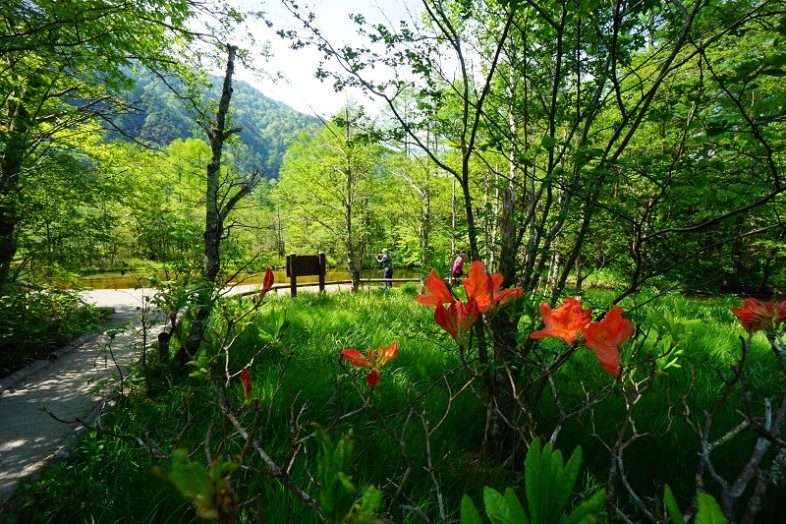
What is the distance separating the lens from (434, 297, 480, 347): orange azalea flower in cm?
82

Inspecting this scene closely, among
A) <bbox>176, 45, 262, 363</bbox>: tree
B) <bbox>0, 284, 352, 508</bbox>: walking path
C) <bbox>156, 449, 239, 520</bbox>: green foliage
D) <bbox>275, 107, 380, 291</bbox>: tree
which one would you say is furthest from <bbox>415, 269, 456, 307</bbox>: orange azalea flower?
<bbox>275, 107, 380, 291</bbox>: tree

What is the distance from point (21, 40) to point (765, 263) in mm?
15133

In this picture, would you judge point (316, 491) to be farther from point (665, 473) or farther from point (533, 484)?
point (665, 473)

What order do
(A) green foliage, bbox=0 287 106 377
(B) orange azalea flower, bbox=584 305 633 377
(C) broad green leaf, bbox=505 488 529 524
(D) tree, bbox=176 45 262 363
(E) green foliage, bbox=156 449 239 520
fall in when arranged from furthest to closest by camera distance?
(A) green foliage, bbox=0 287 106 377, (D) tree, bbox=176 45 262 363, (B) orange azalea flower, bbox=584 305 633 377, (C) broad green leaf, bbox=505 488 529 524, (E) green foliage, bbox=156 449 239 520

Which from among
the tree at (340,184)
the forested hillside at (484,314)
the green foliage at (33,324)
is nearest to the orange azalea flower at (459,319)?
the forested hillside at (484,314)

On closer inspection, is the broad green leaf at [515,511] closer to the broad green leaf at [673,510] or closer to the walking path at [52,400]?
the broad green leaf at [673,510]

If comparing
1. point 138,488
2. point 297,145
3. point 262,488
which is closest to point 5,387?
point 138,488

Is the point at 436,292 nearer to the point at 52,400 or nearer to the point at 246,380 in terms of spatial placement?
the point at 246,380

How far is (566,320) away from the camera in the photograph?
0.80 m

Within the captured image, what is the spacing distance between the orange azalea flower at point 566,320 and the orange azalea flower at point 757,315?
19.6 inches

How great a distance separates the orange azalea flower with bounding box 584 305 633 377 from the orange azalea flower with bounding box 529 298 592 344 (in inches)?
1.6

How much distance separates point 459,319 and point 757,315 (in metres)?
0.83

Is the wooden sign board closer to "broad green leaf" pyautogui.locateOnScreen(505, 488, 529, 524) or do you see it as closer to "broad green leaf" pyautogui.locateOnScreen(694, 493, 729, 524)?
"broad green leaf" pyautogui.locateOnScreen(505, 488, 529, 524)

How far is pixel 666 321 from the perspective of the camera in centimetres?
124
